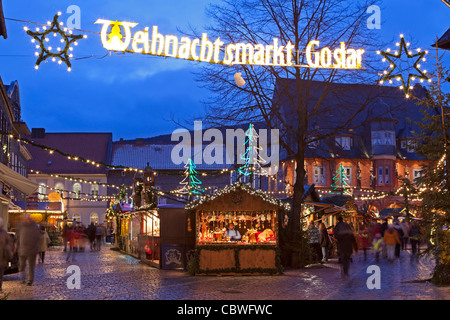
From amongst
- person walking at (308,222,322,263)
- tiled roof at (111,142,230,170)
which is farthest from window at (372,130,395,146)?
person walking at (308,222,322,263)

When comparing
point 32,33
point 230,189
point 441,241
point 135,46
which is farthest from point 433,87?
point 32,33

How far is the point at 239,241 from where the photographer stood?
2081cm

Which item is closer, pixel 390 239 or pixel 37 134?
pixel 390 239

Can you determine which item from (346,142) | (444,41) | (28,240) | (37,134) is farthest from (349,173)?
(28,240)

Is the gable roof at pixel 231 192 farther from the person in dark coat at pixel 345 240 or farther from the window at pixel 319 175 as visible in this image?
the window at pixel 319 175

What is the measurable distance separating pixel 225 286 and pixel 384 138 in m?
49.0

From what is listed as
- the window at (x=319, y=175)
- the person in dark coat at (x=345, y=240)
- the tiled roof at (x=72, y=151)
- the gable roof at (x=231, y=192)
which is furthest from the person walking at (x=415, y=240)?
the tiled roof at (x=72, y=151)

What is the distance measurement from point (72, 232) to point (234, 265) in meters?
12.2

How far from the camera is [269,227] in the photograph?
21.8 m

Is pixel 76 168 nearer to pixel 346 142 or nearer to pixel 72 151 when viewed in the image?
pixel 72 151

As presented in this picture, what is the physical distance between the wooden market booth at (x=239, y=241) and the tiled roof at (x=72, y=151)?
52.1 m

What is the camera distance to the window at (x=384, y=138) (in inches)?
2456
